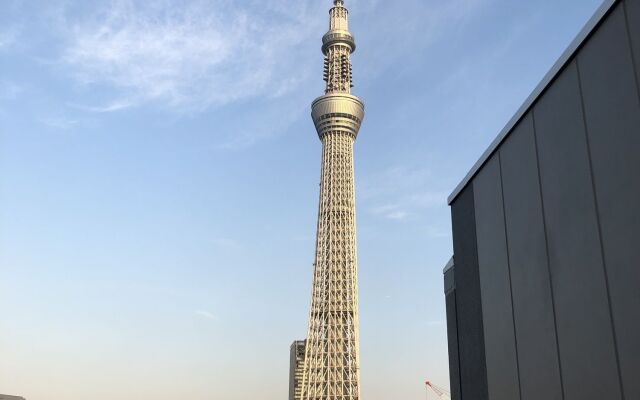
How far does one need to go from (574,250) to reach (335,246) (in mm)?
88533

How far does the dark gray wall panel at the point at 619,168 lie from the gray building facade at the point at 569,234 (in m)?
0.04

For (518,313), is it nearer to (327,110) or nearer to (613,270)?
(613,270)

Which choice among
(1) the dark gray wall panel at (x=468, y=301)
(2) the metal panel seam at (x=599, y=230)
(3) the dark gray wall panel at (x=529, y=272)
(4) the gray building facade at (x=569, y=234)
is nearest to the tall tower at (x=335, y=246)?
(1) the dark gray wall panel at (x=468, y=301)

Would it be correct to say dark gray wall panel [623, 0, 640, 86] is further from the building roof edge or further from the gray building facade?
the building roof edge

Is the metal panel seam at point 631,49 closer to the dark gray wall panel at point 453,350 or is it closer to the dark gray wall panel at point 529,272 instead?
the dark gray wall panel at point 529,272

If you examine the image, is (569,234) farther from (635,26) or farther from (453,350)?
(453,350)

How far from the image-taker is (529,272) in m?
21.1

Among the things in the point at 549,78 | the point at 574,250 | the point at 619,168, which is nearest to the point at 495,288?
the point at 574,250

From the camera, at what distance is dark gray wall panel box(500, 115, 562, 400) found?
19594 mm

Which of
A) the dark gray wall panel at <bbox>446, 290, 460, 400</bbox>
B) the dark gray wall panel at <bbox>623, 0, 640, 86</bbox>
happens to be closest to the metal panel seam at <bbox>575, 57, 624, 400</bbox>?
the dark gray wall panel at <bbox>623, 0, 640, 86</bbox>

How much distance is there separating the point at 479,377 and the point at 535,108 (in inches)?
477

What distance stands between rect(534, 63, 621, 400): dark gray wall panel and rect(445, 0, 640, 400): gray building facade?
0.04 m

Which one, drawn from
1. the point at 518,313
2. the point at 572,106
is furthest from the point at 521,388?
the point at 572,106

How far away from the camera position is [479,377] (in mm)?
25750
